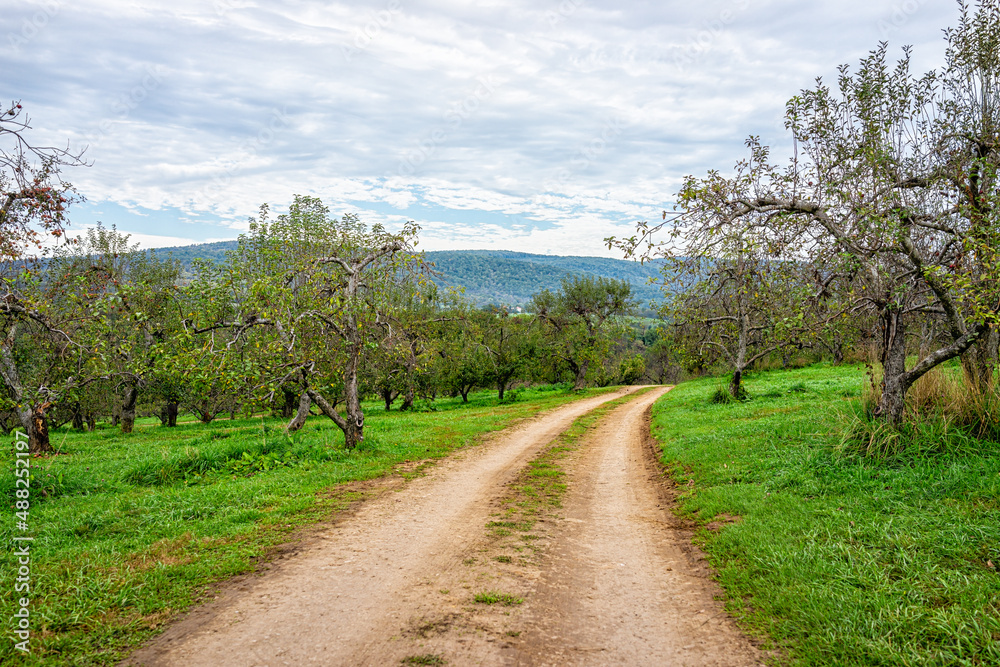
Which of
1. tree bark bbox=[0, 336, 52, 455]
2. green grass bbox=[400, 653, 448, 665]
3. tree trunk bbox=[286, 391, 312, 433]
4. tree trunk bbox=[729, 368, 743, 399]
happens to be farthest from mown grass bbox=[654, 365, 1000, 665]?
tree bark bbox=[0, 336, 52, 455]

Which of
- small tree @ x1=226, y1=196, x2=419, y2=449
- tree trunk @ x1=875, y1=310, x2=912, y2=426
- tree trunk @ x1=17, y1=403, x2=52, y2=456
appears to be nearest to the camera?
tree trunk @ x1=875, y1=310, x2=912, y2=426

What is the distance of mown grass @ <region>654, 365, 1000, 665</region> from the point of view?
454 centimetres

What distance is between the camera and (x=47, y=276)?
568 inches

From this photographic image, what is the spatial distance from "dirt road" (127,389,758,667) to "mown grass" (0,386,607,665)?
611 millimetres

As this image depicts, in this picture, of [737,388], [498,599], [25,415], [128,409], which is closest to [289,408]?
[128,409]

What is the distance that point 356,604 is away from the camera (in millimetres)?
5527

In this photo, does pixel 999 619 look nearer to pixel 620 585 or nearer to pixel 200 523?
pixel 620 585

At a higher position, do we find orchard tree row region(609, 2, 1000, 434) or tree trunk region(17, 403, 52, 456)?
orchard tree row region(609, 2, 1000, 434)

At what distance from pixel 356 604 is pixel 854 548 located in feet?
19.9

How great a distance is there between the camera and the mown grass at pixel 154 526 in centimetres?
499

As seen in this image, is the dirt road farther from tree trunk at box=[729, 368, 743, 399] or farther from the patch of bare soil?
tree trunk at box=[729, 368, 743, 399]

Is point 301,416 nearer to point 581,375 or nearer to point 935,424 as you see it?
point 935,424

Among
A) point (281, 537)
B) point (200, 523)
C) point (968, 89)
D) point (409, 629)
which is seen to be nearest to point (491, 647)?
point (409, 629)

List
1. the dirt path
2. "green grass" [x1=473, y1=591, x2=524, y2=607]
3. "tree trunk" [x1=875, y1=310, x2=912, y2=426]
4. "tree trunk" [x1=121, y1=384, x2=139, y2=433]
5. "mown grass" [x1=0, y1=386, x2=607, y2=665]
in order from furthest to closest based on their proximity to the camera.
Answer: "tree trunk" [x1=121, y1=384, x2=139, y2=433] < "tree trunk" [x1=875, y1=310, x2=912, y2=426] < "green grass" [x1=473, y1=591, x2=524, y2=607] < "mown grass" [x1=0, y1=386, x2=607, y2=665] < the dirt path
